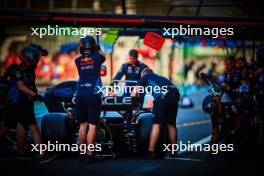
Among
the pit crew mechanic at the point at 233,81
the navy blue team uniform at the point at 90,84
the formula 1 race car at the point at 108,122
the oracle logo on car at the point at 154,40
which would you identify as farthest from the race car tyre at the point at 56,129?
the pit crew mechanic at the point at 233,81

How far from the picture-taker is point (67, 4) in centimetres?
1703

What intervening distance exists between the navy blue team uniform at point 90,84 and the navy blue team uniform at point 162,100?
839mm

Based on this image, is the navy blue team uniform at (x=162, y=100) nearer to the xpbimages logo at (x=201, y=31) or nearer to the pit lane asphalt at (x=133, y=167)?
the pit lane asphalt at (x=133, y=167)

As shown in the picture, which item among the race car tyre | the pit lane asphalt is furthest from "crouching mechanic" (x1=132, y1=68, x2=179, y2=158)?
the race car tyre

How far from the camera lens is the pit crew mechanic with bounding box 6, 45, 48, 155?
11352 mm

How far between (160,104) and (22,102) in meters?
2.42

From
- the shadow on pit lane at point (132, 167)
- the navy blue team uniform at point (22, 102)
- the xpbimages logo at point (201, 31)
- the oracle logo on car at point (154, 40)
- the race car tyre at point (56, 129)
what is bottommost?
the shadow on pit lane at point (132, 167)

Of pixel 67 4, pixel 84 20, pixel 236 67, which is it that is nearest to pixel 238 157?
pixel 236 67

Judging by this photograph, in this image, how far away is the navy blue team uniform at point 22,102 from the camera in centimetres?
1143

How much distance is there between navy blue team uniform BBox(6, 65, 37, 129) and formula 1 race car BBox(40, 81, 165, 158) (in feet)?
1.69

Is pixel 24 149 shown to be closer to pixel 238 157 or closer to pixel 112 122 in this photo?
pixel 112 122

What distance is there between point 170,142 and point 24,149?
2.63 metres

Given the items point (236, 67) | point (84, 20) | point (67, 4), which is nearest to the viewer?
point (84, 20)

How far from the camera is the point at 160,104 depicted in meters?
12.0
